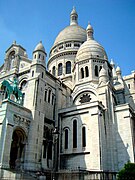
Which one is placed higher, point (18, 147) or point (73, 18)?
point (73, 18)

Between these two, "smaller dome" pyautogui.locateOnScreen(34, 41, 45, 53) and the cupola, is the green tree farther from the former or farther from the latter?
"smaller dome" pyautogui.locateOnScreen(34, 41, 45, 53)

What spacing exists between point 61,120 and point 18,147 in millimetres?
8044

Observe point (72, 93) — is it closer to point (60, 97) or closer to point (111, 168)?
point (60, 97)

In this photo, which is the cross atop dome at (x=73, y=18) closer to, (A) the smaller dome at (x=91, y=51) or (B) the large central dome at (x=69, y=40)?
(B) the large central dome at (x=69, y=40)

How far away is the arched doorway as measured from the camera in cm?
2419

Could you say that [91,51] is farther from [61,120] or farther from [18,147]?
[18,147]

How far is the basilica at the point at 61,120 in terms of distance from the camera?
24.3 m

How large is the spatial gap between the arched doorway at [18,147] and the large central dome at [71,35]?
2992 centimetres

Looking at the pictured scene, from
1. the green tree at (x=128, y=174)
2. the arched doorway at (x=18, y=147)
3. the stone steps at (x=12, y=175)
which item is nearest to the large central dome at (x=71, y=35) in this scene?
the arched doorway at (x=18, y=147)

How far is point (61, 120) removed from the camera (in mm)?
30672

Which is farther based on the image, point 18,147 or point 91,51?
point 91,51

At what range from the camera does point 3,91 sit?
108 feet

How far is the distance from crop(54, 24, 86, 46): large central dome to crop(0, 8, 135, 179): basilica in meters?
12.9

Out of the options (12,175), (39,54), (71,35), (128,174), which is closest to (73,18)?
(71,35)
